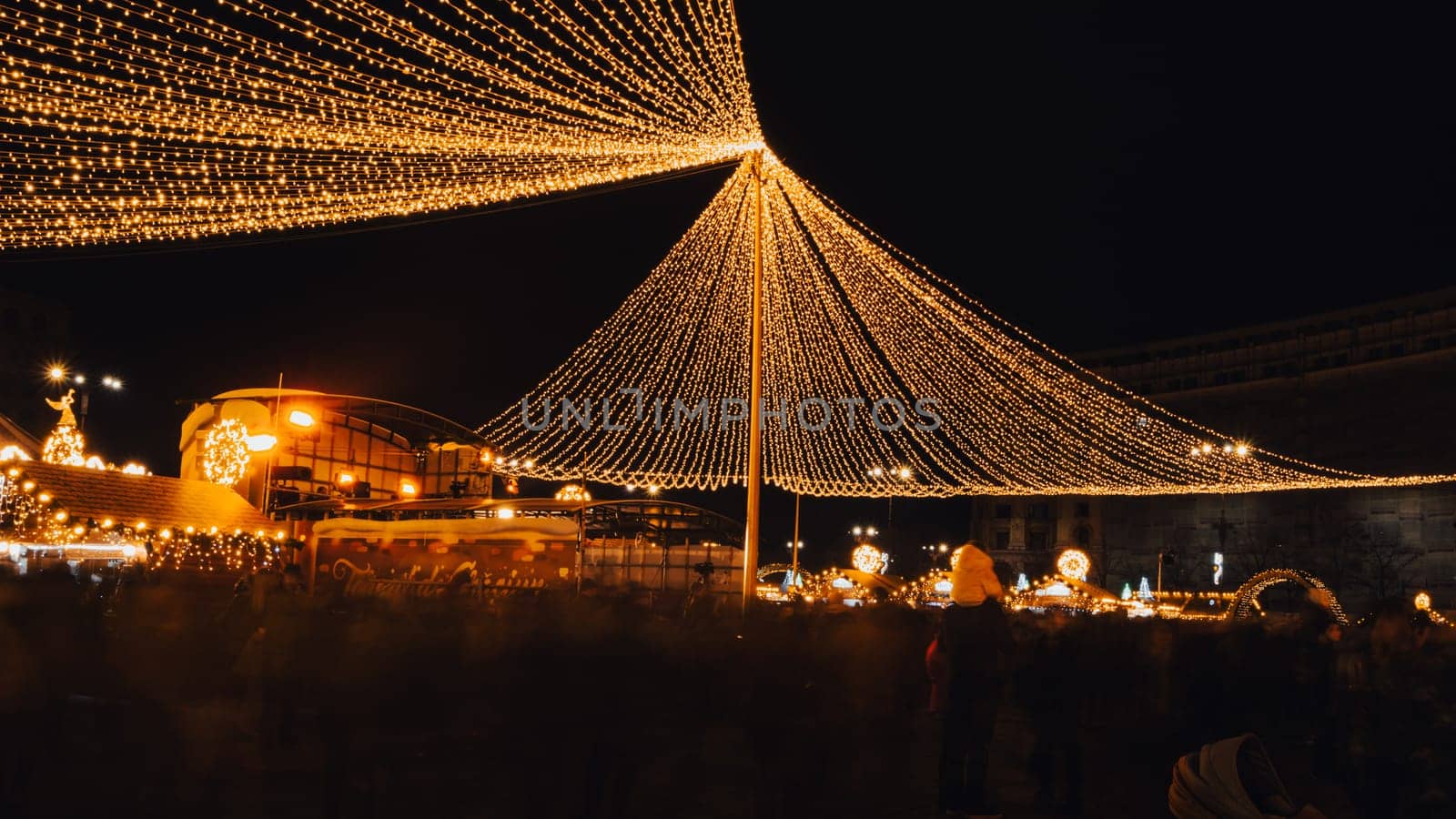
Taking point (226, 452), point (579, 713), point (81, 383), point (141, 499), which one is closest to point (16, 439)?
point (226, 452)

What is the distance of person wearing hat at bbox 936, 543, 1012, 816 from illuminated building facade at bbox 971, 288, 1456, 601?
45951mm

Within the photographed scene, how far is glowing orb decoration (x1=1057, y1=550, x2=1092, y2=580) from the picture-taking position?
3046 centimetres

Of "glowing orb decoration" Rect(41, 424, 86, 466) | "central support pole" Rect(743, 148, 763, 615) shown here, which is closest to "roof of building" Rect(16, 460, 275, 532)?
"glowing orb decoration" Rect(41, 424, 86, 466)

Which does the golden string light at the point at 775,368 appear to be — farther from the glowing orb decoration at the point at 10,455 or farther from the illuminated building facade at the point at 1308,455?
the illuminated building facade at the point at 1308,455

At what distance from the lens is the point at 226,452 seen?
3055cm

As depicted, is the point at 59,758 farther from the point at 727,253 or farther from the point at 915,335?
the point at 915,335

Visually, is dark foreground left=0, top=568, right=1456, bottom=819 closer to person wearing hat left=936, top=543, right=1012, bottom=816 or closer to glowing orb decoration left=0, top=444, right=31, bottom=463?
person wearing hat left=936, top=543, right=1012, bottom=816

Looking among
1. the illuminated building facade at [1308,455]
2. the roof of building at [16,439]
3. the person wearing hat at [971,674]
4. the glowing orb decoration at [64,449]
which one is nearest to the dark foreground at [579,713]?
the person wearing hat at [971,674]

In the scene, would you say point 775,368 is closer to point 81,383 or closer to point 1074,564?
point 1074,564

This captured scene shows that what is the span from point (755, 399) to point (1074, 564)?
18637mm

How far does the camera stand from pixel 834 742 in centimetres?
645

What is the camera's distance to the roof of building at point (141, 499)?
19.0 meters

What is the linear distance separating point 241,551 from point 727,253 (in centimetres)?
1485

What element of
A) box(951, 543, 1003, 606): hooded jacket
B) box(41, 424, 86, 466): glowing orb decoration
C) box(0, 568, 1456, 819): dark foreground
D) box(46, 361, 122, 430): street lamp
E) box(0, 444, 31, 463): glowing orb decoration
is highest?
box(46, 361, 122, 430): street lamp
